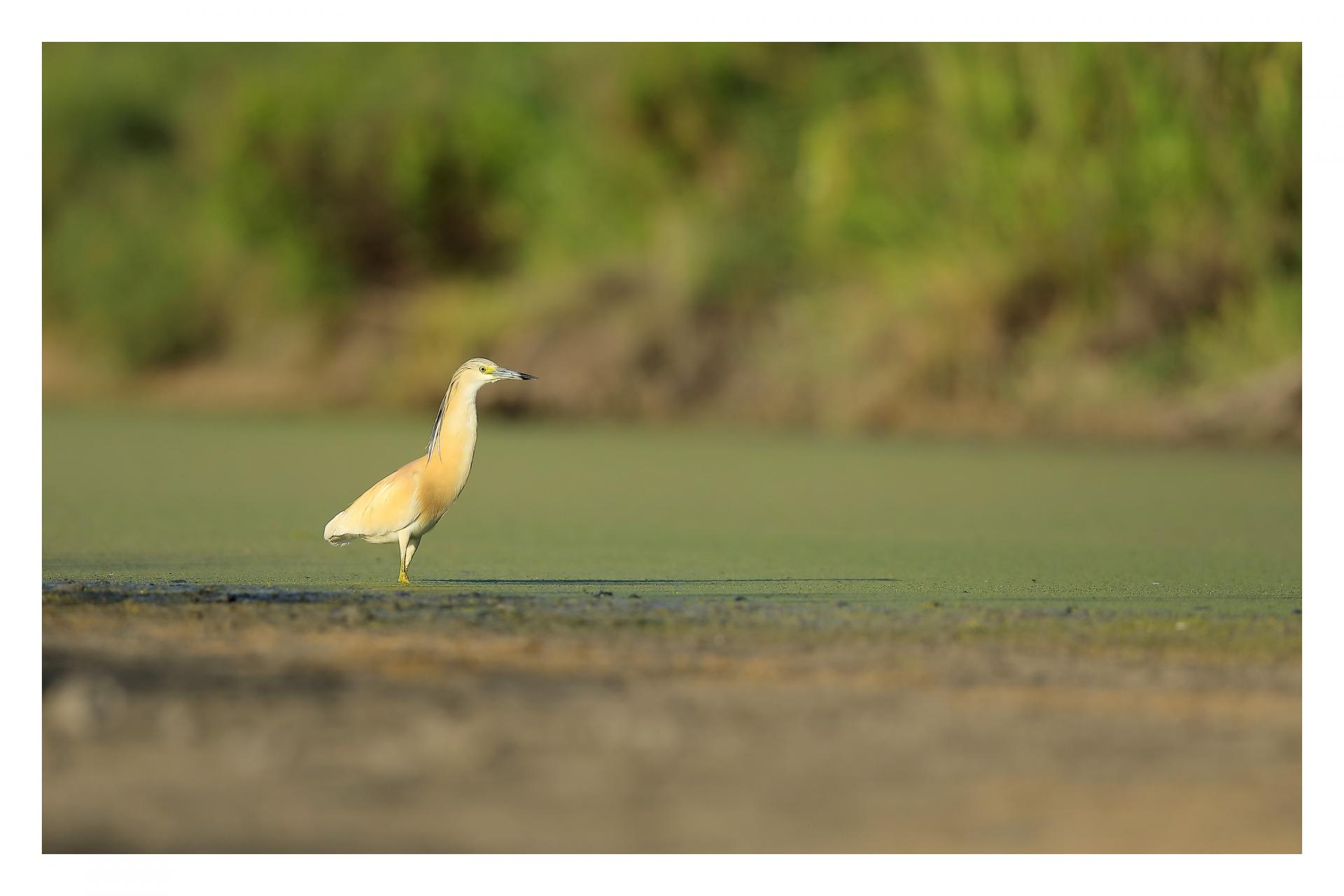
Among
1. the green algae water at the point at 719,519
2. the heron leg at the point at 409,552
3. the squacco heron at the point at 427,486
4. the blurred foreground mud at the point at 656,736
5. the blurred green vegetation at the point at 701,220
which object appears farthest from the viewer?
the blurred green vegetation at the point at 701,220

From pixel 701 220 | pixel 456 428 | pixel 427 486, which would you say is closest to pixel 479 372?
pixel 456 428

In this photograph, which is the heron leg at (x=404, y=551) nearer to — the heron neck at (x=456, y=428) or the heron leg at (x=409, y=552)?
the heron leg at (x=409, y=552)

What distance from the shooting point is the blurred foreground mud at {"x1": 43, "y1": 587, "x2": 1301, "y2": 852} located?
2.91 metres

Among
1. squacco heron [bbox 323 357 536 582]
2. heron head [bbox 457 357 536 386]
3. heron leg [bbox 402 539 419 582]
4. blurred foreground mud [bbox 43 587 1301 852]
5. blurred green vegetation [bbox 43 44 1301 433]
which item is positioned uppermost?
blurred green vegetation [bbox 43 44 1301 433]

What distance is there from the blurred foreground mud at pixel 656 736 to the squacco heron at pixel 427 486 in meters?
0.62

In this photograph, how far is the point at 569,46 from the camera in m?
17.1

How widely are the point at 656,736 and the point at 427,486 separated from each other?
6.86ft

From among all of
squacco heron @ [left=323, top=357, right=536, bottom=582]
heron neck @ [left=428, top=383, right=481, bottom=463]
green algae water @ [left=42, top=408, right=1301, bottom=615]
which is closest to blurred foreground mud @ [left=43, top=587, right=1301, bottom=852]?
squacco heron @ [left=323, top=357, right=536, bottom=582]

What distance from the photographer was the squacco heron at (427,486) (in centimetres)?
529

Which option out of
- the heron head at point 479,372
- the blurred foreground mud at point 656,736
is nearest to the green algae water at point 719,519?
the heron head at point 479,372

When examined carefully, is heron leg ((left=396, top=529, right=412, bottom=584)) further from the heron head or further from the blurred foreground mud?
the blurred foreground mud

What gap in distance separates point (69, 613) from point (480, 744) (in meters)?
1.83

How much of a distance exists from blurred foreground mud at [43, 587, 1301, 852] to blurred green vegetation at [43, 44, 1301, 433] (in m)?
→ 7.72

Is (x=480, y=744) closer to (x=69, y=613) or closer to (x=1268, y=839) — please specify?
(x=1268, y=839)
